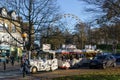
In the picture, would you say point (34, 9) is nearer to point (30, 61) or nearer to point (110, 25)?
point (30, 61)

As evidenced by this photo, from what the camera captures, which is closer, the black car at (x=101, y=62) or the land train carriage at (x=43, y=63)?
the land train carriage at (x=43, y=63)

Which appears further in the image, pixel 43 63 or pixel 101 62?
pixel 101 62

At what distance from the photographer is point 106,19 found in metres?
32.3

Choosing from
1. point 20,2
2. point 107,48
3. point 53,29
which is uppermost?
point 20,2

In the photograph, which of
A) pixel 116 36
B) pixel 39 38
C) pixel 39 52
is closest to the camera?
pixel 116 36

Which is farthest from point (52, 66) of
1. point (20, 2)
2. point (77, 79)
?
point (77, 79)

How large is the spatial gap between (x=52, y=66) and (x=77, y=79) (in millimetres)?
15252

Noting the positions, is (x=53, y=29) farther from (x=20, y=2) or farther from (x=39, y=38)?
(x=20, y=2)

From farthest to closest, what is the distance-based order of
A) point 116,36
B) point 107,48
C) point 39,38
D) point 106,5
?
point 107,48, point 39,38, point 116,36, point 106,5

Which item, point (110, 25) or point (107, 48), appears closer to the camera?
point (110, 25)

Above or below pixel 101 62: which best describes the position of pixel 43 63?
above

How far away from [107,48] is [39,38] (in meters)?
74.9

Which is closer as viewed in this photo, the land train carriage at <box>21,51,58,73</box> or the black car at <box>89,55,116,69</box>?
the land train carriage at <box>21,51,58,73</box>

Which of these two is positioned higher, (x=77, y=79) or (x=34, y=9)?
(x=34, y=9)
